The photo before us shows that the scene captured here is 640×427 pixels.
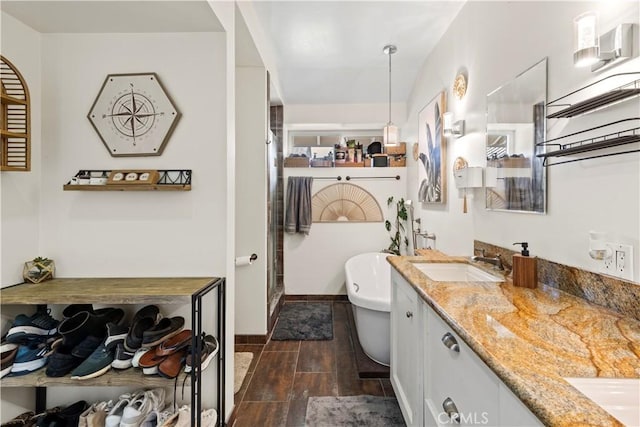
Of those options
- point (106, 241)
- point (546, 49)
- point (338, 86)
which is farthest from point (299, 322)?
point (546, 49)

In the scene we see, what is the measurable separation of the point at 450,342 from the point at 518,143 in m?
1.18

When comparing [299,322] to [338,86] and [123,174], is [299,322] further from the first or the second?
[338,86]

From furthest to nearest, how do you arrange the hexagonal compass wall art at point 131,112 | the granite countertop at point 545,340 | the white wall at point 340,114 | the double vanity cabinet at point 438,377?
the white wall at point 340,114 → the hexagonal compass wall art at point 131,112 → the double vanity cabinet at point 438,377 → the granite countertop at point 545,340

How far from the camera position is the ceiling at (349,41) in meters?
2.29

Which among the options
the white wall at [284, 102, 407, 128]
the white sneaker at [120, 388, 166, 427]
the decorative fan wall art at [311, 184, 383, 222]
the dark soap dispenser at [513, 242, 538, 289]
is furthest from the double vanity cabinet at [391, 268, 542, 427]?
the white wall at [284, 102, 407, 128]

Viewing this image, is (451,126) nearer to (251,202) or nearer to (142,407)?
(251,202)

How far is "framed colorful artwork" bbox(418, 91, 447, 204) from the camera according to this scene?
2.71 metres

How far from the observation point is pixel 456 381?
1029 millimetres

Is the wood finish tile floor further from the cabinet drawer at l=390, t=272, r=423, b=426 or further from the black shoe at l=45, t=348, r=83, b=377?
the black shoe at l=45, t=348, r=83, b=377

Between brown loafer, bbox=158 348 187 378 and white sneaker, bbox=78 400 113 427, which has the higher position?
brown loafer, bbox=158 348 187 378

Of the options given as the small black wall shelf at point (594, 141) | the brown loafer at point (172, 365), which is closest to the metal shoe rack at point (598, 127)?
the small black wall shelf at point (594, 141)

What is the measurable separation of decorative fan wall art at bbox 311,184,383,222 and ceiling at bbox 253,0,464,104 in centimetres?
122

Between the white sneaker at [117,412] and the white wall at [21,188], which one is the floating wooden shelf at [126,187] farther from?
the white sneaker at [117,412]

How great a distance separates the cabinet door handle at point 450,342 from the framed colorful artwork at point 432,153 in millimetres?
1816
